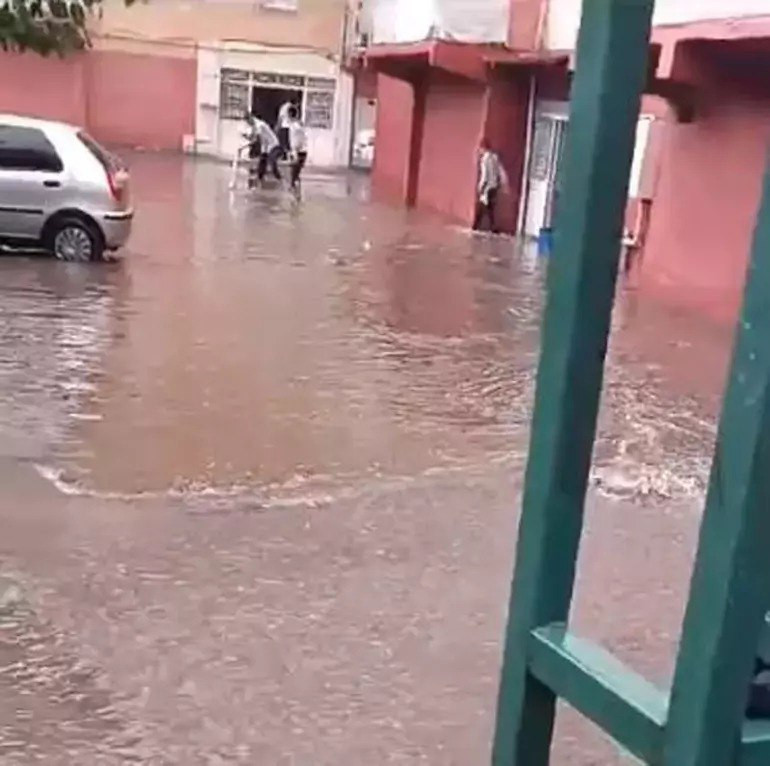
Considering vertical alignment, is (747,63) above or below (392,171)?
above

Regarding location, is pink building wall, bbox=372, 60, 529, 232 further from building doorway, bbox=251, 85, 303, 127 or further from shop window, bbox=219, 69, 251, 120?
shop window, bbox=219, 69, 251, 120

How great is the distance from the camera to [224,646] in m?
5.34

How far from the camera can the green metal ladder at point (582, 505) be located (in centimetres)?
164

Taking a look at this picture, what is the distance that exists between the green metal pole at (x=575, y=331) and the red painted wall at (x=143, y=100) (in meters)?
39.7

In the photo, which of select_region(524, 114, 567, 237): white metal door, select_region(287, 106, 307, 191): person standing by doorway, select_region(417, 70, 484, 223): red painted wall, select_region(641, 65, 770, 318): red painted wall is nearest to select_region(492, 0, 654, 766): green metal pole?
select_region(641, 65, 770, 318): red painted wall

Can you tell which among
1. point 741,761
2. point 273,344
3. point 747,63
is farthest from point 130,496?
point 747,63

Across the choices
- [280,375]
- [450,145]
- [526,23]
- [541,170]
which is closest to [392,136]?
[450,145]

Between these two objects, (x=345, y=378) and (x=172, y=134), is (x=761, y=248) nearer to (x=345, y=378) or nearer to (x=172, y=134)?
(x=345, y=378)

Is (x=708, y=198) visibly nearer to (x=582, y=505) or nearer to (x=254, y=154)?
(x=582, y=505)

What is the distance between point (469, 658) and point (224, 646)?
988mm

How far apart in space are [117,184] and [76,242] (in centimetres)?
82

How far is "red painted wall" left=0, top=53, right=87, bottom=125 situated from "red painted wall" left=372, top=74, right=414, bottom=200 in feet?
35.7

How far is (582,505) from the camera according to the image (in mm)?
2059

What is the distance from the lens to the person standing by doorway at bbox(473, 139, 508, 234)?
909 inches
